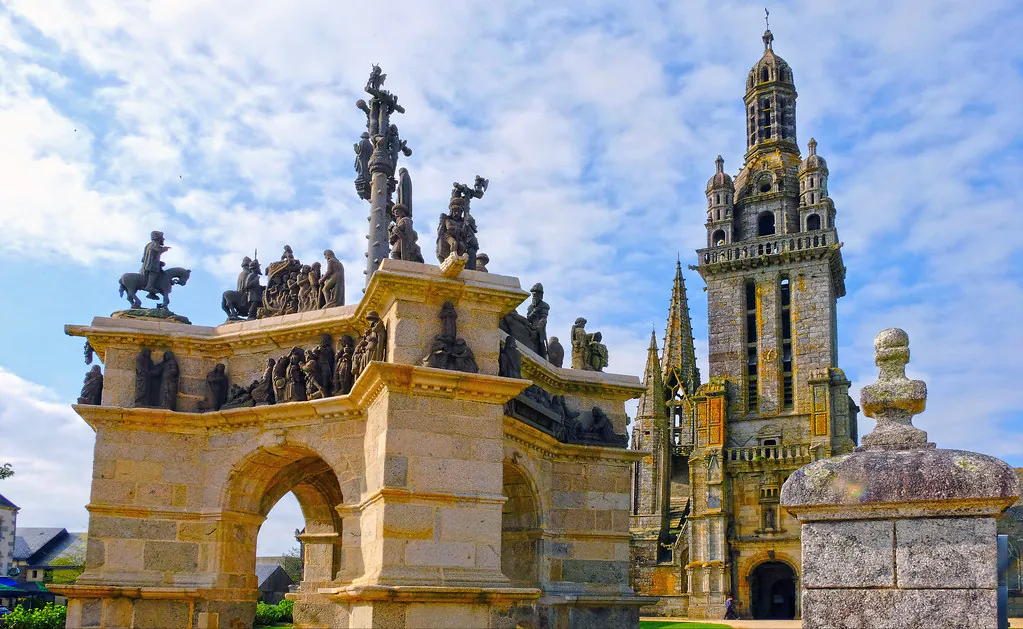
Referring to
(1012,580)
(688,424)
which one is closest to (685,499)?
(688,424)

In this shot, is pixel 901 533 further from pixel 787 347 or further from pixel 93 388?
pixel 787 347

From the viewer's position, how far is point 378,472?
1291 cm

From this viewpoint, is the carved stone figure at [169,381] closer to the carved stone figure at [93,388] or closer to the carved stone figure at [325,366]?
the carved stone figure at [93,388]

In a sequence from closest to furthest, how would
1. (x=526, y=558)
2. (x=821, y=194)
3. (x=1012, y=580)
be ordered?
(x=526, y=558) → (x=1012, y=580) → (x=821, y=194)

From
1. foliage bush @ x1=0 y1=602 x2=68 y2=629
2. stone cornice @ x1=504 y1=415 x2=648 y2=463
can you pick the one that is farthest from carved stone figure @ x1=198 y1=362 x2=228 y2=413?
foliage bush @ x1=0 y1=602 x2=68 y2=629

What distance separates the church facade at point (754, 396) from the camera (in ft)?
171

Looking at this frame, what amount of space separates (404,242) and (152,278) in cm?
544

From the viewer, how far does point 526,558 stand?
54.2 ft

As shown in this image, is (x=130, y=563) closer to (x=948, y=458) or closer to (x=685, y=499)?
(x=948, y=458)

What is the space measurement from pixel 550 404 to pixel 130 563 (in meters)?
6.81

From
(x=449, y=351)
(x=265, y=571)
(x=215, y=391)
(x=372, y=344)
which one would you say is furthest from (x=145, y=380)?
(x=265, y=571)

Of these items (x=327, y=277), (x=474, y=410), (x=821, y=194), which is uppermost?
(x=821, y=194)

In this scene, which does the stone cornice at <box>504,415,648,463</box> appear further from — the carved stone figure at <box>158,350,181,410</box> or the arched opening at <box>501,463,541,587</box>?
the carved stone figure at <box>158,350,181,410</box>

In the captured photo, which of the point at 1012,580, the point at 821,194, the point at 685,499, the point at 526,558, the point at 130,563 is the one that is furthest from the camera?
the point at 685,499
